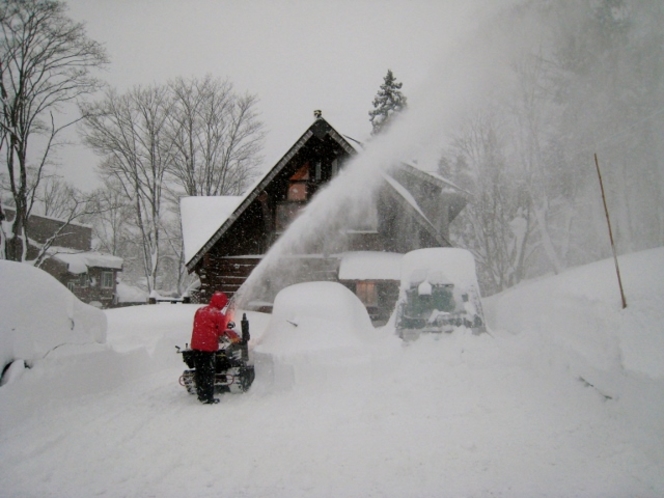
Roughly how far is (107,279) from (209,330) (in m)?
38.3

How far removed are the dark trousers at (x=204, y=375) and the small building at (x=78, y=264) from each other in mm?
31122

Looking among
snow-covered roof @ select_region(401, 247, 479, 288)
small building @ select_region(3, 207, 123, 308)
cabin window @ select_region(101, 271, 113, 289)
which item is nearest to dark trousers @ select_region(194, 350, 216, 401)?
snow-covered roof @ select_region(401, 247, 479, 288)

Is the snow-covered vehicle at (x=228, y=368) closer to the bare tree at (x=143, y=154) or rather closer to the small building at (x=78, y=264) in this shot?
the bare tree at (x=143, y=154)

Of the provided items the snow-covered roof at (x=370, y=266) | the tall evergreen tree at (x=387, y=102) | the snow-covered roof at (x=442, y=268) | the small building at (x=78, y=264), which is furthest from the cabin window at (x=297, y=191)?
the small building at (x=78, y=264)

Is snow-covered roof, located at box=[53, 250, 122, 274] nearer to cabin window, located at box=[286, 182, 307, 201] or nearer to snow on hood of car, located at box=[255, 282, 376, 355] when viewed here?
cabin window, located at box=[286, 182, 307, 201]

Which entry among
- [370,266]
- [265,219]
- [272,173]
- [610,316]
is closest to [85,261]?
[265,219]

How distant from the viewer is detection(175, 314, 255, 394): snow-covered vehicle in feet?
18.9

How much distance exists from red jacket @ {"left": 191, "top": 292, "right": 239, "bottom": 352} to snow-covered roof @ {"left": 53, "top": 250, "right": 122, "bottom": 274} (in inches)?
1241

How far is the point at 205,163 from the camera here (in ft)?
89.1

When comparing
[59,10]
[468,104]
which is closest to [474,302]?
[468,104]

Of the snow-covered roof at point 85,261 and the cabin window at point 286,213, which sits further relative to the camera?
the snow-covered roof at point 85,261

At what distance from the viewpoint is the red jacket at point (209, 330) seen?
5.66 metres

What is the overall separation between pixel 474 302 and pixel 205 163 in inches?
990

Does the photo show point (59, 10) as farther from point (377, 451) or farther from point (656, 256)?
point (656, 256)
